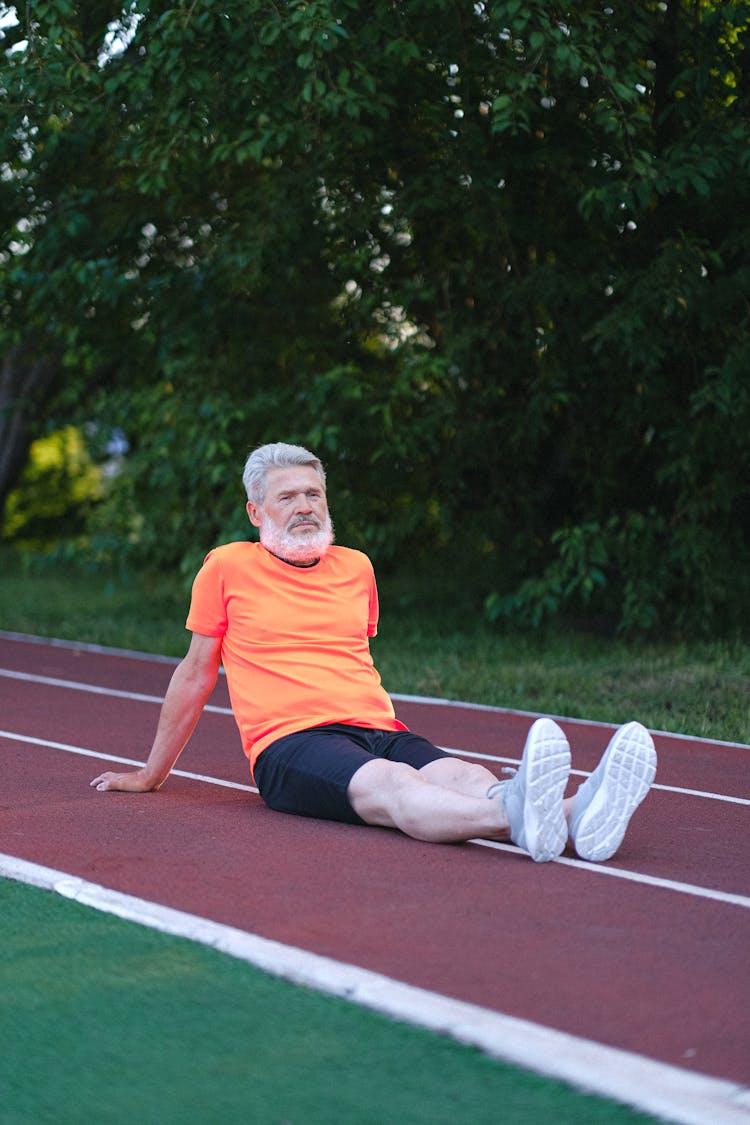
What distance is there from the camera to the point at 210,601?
252 inches

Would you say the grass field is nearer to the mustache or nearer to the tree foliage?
the mustache

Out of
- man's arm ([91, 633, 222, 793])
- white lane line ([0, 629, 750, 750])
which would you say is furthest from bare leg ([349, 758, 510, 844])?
white lane line ([0, 629, 750, 750])

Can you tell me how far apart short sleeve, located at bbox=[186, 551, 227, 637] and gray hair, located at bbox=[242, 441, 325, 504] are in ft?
1.06

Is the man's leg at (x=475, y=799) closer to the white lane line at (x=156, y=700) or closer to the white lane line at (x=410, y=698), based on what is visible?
the white lane line at (x=156, y=700)

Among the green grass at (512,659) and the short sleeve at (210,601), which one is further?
the green grass at (512,659)

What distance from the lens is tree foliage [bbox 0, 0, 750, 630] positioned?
10883 mm

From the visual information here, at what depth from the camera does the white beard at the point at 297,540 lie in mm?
6359

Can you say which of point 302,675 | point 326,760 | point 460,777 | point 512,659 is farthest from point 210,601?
point 512,659

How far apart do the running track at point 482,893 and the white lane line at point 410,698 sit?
953 millimetres

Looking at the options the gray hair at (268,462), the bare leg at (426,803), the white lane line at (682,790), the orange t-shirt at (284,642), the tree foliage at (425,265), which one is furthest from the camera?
the tree foliage at (425,265)

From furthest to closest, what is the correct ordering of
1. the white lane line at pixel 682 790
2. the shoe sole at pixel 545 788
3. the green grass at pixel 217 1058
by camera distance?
the white lane line at pixel 682 790 → the shoe sole at pixel 545 788 → the green grass at pixel 217 1058

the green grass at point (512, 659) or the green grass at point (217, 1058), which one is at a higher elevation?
the green grass at point (512, 659)

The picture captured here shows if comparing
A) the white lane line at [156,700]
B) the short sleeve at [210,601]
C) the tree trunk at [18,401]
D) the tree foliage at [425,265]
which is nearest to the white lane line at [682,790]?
the white lane line at [156,700]

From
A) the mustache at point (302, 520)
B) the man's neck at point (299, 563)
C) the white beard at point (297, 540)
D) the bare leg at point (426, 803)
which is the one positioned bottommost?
the bare leg at point (426, 803)
